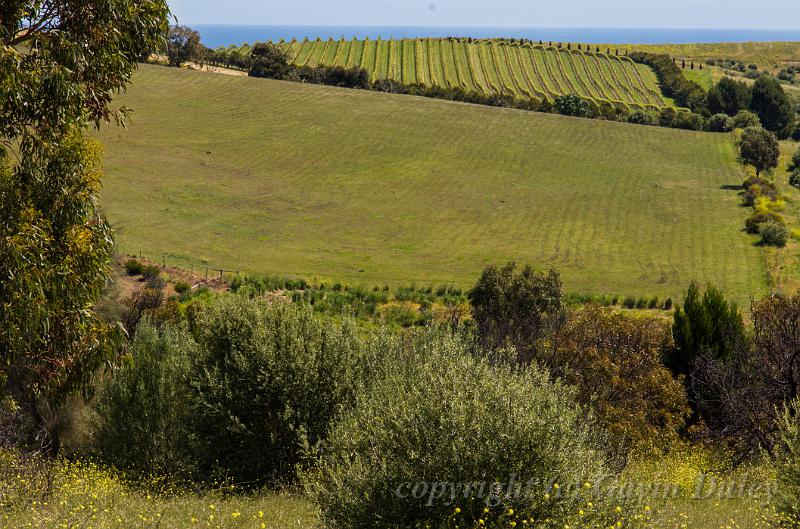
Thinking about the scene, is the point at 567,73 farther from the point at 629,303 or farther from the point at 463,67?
the point at 629,303

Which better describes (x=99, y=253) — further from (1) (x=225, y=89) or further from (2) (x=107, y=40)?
(1) (x=225, y=89)

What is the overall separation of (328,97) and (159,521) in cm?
10502

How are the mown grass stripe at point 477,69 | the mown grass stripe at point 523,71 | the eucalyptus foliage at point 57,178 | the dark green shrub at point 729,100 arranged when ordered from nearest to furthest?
the eucalyptus foliage at point 57,178, the dark green shrub at point 729,100, the mown grass stripe at point 523,71, the mown grass stripe at point 477,69

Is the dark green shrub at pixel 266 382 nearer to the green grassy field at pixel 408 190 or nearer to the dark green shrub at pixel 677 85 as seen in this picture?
the green grassy field at pixel 408 190

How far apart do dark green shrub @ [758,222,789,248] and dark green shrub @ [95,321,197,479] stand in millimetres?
60908

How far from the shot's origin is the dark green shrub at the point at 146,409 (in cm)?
2339

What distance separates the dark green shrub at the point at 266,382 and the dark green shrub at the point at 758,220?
6304 cm

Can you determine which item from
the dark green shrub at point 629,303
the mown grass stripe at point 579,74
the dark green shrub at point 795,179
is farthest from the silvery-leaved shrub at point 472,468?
the mown grass stripe at point 579,74

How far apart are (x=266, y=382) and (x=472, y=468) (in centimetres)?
934

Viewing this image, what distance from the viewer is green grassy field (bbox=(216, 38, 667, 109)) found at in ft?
480

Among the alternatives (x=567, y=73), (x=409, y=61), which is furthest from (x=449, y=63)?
(x=567, y=73)

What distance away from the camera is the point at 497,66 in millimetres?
159625

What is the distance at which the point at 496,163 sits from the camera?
93188 mm

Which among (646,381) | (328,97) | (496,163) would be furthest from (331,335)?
(328,97)
